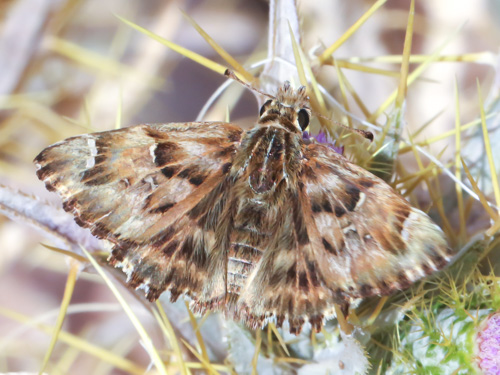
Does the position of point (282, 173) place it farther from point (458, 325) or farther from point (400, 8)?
point (400, 8)

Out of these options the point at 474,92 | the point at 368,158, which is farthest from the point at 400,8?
the point at 368,158

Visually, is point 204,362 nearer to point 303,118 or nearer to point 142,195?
point 142,195

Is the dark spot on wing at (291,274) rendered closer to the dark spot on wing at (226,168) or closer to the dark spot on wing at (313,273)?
the dark spot on wing at (313,273)

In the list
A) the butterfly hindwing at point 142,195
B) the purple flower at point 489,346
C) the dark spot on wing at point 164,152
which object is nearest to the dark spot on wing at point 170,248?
the butterfly hindwing at point 142,195

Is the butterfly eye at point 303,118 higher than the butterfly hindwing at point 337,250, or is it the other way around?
the butterfly eye at point 303,118

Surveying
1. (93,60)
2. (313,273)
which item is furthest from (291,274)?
(93,60)

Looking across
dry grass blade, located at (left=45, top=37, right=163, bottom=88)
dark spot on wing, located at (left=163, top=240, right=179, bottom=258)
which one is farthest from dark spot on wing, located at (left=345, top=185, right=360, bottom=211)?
dry grass blade, located at (left=45, top=37, right=163, bottom=88)

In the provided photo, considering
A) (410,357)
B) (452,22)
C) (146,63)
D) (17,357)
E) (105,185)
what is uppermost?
(452,22)
